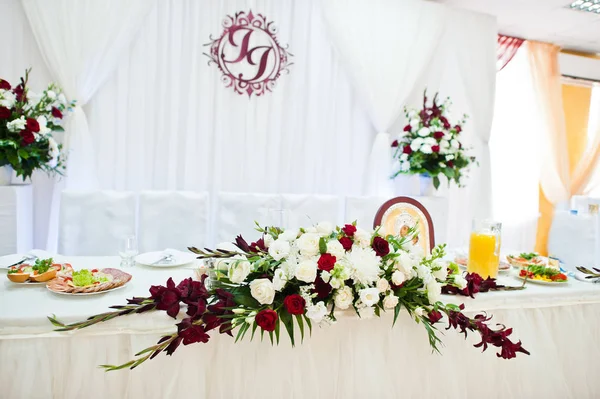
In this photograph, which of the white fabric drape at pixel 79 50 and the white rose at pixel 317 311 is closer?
the white rose at pixel 317 311

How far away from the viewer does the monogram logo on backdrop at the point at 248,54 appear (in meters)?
3.18

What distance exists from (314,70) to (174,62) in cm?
113

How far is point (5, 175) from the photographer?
2529 millimetres

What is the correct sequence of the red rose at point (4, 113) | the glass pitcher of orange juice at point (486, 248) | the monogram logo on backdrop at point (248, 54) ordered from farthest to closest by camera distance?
the monogram logo on backdrop at point (248, 54) → the red rose at point (4, 113) → the glass pitcher of orange juice at point (486, 248)

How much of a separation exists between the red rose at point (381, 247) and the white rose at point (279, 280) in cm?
28

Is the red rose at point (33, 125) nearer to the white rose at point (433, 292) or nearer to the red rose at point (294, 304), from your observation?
the red rose at point (294, 304)

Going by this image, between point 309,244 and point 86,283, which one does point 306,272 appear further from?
point 86,283

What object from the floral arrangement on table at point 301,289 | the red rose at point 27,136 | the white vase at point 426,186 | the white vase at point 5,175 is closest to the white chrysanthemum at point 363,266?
the floral arrangement on table at point 301,289

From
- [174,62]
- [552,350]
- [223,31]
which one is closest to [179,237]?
[174,62]

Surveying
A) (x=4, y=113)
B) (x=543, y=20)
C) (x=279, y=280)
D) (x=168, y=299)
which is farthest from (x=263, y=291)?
(x=543, y=20)

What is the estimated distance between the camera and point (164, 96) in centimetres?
313

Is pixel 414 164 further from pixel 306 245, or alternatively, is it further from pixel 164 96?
pixel 306 245

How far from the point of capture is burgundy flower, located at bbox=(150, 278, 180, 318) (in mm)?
1067

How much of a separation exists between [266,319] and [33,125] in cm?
202
